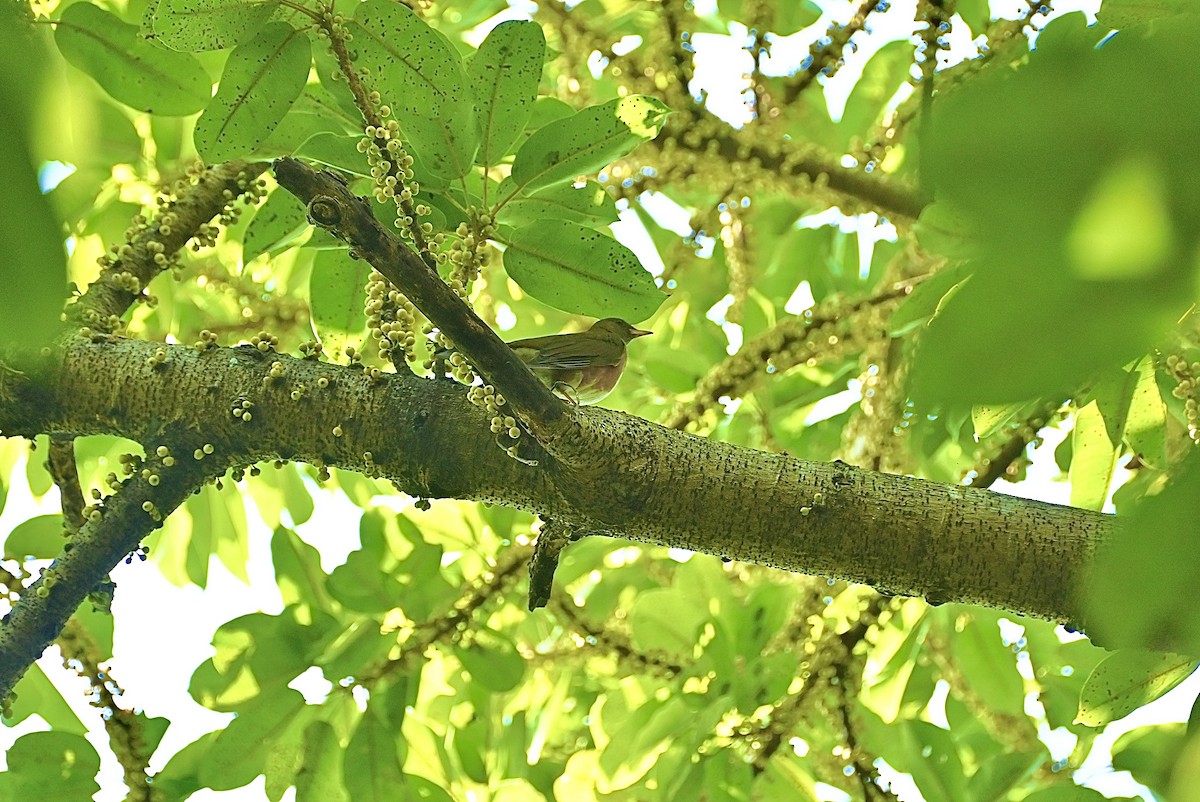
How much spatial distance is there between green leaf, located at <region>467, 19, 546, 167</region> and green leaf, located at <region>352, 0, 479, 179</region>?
0.03 metres

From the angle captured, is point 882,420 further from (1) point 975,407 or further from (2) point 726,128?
(1) point 975,407

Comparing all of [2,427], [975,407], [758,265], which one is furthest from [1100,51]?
[758,265]

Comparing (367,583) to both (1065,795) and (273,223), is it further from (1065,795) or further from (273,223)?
(1065,795)

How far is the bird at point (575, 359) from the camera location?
1.79 m

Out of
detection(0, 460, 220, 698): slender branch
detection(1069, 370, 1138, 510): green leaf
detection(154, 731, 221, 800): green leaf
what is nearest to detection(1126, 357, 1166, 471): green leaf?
detection(1069, 370, 1138, 510): green leaf

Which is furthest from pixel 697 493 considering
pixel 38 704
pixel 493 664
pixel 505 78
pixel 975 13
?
pixel 975 13

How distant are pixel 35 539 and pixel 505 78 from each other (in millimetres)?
1238

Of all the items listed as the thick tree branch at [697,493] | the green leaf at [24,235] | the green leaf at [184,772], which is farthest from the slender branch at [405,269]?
the green leaf at [184,772]

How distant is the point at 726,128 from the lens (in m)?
2.38

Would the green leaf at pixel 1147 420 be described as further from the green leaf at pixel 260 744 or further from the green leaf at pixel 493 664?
the green leaf at pixel 260 744

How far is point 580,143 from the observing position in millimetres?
1484

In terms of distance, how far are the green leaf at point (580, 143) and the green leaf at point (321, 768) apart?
95 cm

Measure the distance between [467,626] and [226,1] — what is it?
1.12 m

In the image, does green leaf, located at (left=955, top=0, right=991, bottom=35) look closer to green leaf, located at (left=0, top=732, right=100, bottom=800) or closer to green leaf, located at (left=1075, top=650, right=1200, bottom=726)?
green leaf, located at (left=1075, top=650, right=1200, bottom=726)
